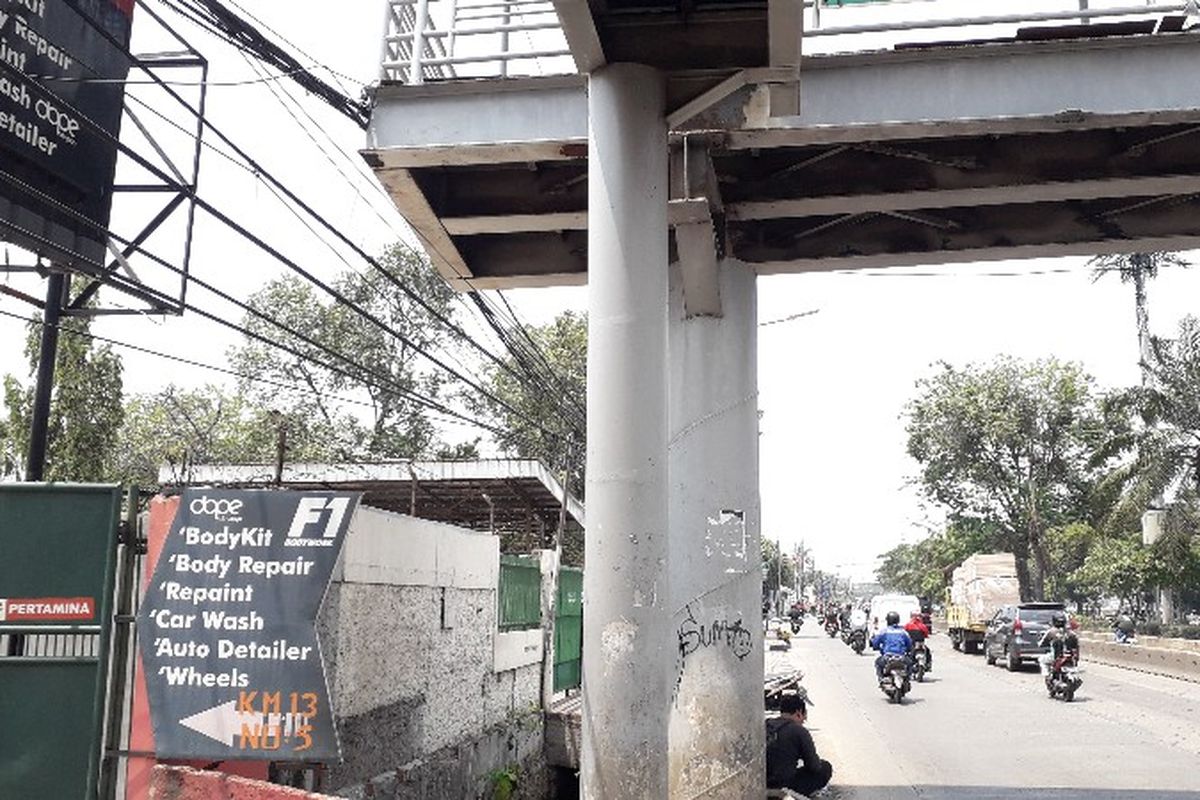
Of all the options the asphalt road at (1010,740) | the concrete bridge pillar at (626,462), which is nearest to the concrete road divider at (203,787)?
the concrete bridge pillar at (626,462)

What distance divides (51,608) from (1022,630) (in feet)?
80.6

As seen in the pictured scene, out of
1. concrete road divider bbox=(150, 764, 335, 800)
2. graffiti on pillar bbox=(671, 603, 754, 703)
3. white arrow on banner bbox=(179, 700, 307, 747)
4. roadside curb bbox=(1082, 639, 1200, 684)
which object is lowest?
roadside curb bbox=(1082, 639, 1200, 684)

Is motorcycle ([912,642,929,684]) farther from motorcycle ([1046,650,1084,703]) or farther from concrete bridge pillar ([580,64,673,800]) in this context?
concrete bridge pillar ([580,64,673,800])

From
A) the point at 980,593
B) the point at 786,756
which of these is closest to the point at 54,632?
the point at 786,756

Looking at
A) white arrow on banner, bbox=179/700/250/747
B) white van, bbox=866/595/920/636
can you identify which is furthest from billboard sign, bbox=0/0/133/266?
white van, bbox=866/595/920/636

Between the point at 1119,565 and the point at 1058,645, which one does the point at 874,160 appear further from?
the point at 1119,565

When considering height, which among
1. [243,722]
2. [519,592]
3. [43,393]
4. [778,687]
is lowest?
[778,687]

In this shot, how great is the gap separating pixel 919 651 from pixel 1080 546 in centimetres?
3100

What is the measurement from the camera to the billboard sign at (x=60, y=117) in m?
8.05

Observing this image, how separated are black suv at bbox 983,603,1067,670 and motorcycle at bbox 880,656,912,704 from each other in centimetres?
844

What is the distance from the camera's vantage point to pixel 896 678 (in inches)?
719

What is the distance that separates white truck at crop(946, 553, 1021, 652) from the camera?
3397 centimetres

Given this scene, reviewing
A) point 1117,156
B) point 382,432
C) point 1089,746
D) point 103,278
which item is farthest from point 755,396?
point 382,432

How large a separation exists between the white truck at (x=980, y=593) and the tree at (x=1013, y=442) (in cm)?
1434
